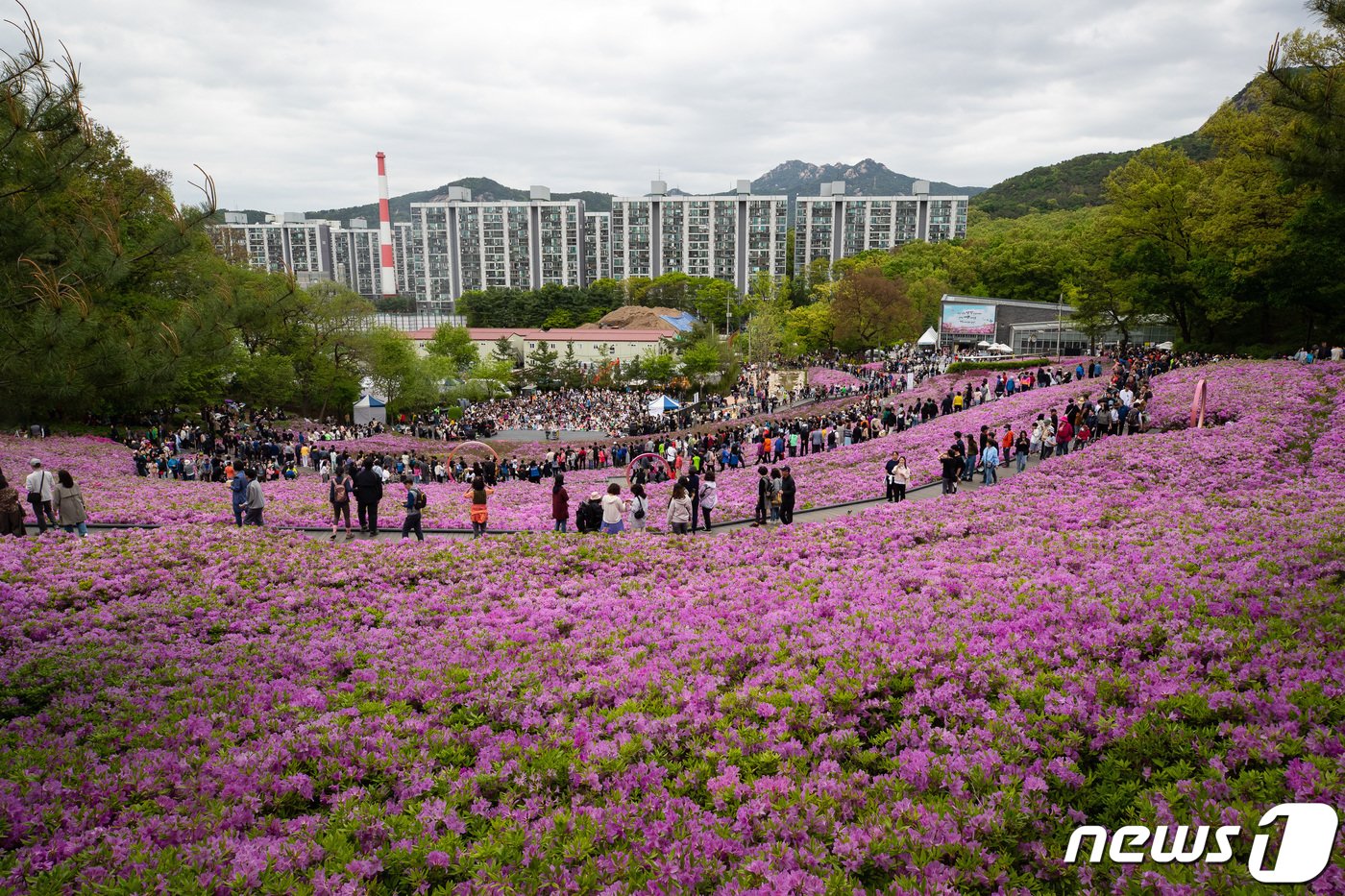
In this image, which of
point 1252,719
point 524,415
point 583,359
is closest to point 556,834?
point 1252,719

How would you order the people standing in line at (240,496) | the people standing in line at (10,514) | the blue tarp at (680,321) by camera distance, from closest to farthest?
the people standing in line at (10,514), the people standing in line at (240,496), the blue tarp at (680,321)

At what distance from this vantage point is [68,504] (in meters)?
12.9

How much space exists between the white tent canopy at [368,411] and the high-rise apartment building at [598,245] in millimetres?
112236

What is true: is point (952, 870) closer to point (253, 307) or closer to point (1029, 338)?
point (253, 307)

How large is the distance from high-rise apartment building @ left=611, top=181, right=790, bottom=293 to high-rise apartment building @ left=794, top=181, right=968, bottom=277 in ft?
25.3

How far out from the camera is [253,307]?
20.5m

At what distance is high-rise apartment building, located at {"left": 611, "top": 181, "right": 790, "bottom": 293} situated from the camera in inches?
5802

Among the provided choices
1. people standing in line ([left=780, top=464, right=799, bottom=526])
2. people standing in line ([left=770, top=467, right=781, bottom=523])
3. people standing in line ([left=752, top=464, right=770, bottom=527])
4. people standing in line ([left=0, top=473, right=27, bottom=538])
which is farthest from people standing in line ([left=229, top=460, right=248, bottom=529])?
people standing in line ([left=780, top=464, right=799, bottom=526])

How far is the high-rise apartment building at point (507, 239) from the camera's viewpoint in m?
158

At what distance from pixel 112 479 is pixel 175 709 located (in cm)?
1861

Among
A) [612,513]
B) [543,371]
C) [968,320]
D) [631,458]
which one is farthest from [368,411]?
[968,320]

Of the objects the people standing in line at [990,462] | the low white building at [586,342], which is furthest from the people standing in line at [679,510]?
the low white building at [586,342]

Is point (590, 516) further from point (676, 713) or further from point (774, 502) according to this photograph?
point (676, 713)

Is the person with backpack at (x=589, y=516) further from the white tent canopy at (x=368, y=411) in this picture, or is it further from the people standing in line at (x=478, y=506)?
the white tent canopy at (x=368, y=411)
